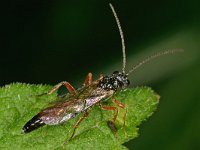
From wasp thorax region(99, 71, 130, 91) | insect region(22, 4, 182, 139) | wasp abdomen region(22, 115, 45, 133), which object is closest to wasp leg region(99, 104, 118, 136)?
insect region(22, 4, 182, 139)

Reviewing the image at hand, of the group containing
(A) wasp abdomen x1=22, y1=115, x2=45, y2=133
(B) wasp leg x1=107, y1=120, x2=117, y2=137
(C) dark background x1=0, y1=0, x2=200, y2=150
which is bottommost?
(B) wasp leg x1=107, y1=120, x2=117, y2=137

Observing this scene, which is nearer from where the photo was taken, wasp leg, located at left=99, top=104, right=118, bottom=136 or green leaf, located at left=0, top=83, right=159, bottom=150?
green leaf, located at left=0, top=83, right=159, bottom=150

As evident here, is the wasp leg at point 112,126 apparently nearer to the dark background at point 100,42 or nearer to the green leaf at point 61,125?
the green leaf at point 61,125

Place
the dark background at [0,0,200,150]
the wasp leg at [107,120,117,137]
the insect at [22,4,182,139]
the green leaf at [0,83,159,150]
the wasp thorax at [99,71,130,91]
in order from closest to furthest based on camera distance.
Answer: the green leaf at [0,83,159,150]
the wasp leg at [107,120,117,137]
the insect at [22,4,182,139]
the wasp thorax at [99,71,130,91]
the dark background at [0,0,200,150]

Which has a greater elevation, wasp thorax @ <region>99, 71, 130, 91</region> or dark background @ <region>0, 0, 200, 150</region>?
dark background @ <region>0, 0, 200, 150</region>

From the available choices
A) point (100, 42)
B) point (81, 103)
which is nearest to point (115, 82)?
point (81, 103)

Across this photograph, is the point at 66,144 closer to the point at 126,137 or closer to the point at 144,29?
the point at 126,137

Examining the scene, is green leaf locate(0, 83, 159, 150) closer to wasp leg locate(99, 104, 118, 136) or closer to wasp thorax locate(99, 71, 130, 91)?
wasp leg locate(99, 104, 118, 136)
